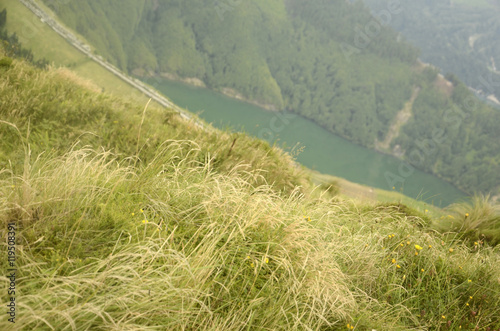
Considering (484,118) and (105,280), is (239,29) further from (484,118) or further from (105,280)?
(105,280)

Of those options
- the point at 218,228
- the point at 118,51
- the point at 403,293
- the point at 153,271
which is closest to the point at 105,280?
the point at 153,271

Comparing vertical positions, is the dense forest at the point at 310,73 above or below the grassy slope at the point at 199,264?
below

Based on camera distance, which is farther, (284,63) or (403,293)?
(284,63)

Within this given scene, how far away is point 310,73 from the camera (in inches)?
7579

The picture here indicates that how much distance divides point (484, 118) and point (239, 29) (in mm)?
126883

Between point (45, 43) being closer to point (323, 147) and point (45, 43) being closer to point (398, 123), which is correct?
point (323, 147)

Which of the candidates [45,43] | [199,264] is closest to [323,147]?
[45,43]

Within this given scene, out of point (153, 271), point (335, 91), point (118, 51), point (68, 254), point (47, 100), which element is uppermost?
point (153, 271)

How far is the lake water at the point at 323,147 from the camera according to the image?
115625 mm

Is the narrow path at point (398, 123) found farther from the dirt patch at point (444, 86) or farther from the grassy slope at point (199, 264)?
the grassy slope at point (199, 264)

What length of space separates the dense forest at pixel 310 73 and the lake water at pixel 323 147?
298 inches

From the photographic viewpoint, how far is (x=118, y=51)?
149250 millimetres

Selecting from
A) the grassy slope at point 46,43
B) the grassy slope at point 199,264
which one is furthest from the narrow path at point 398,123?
the grassy slope at point 199,264

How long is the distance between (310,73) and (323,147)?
72.3m
